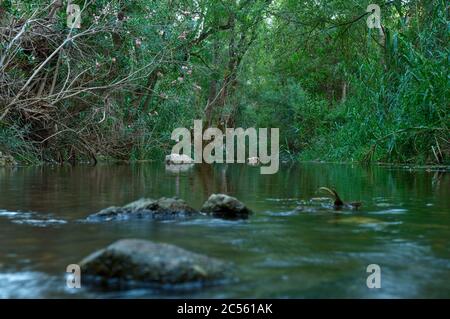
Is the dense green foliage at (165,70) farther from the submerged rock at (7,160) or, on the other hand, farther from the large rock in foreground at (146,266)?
the large rock in foreground at (146,266)

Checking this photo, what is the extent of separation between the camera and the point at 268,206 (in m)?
3.67

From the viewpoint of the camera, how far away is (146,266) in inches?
66.3

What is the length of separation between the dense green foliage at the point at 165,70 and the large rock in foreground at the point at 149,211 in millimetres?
5875

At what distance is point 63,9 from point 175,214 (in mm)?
8715

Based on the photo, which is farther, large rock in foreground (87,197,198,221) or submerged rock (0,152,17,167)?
submerged rock (0,152,17,167)

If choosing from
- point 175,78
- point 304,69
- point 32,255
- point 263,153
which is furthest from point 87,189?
point 304,69

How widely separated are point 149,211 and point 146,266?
143cm

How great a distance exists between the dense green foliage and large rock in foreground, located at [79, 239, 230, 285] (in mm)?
7025

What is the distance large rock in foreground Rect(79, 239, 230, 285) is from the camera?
1667 mm

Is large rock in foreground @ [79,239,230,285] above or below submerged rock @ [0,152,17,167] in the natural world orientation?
below

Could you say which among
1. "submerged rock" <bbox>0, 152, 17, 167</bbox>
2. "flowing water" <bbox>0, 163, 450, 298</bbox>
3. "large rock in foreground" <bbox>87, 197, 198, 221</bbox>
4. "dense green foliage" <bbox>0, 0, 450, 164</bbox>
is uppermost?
"dense green foliage" <bbox>0, 0, 450, 164</bbox>

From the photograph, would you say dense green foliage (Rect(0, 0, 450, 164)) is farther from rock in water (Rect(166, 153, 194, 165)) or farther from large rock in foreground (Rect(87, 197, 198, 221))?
large rock in foreground (Rect(87, 197, 198, 221))

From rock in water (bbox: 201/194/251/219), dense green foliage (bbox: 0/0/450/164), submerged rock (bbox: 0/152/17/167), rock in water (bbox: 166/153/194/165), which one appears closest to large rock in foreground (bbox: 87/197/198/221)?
rock in water (bbox: 201/194/251/219)
